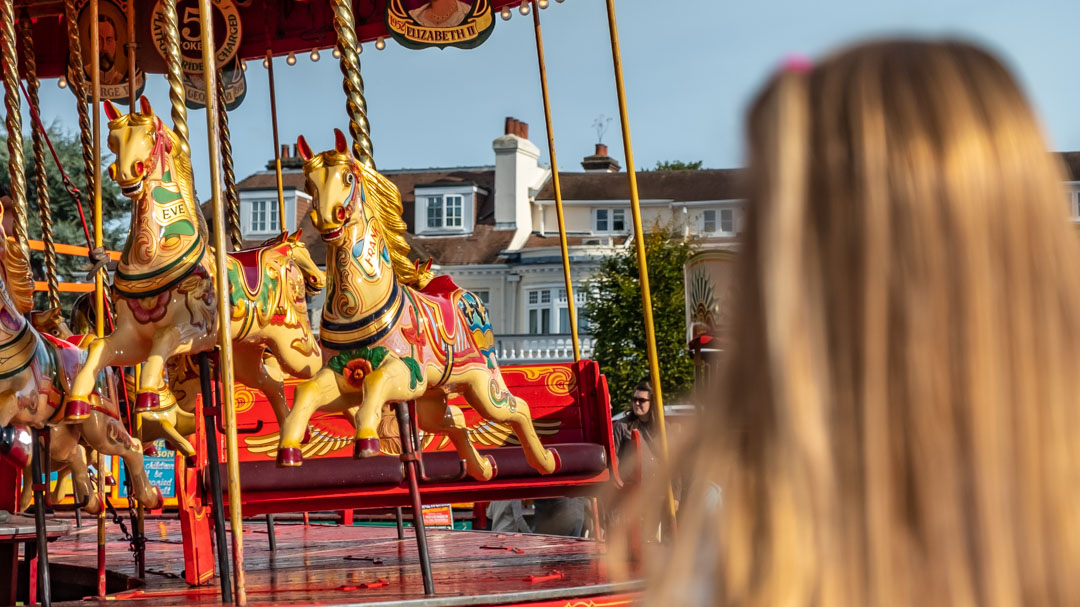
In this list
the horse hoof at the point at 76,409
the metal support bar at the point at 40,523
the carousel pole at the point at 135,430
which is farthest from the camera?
the carousel pole at the point at 135,430

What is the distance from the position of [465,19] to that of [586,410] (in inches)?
104

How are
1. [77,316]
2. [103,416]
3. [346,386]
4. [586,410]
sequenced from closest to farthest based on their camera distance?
[346,386]
[103,416]
[586,410]
[77,316]

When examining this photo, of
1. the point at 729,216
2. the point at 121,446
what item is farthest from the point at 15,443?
the point at 729,216

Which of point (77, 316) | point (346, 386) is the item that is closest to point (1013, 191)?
point (346, 386)

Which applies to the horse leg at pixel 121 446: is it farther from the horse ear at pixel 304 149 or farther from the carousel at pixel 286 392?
the horse ear at pixel 304 149

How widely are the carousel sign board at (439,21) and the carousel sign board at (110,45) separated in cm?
230

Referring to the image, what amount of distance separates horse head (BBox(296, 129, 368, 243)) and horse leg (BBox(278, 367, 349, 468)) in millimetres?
614

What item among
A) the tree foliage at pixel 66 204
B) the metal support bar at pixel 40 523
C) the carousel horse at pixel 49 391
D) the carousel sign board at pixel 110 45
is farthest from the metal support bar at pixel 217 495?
the tree foliage at pixel 66 204

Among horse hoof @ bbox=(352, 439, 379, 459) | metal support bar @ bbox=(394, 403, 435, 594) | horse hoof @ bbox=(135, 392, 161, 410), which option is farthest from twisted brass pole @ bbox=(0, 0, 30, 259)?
horse hoof @ bbox=(352, 439, 379, 459)

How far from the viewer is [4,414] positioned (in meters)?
5.79

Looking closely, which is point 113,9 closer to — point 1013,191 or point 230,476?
point 230,476

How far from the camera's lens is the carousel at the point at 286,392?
17.7ft

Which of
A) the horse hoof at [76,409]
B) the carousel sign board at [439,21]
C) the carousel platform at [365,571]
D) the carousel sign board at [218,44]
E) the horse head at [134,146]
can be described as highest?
the carousel sign board at [218,44]

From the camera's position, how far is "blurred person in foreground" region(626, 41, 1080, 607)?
1.00 metres
